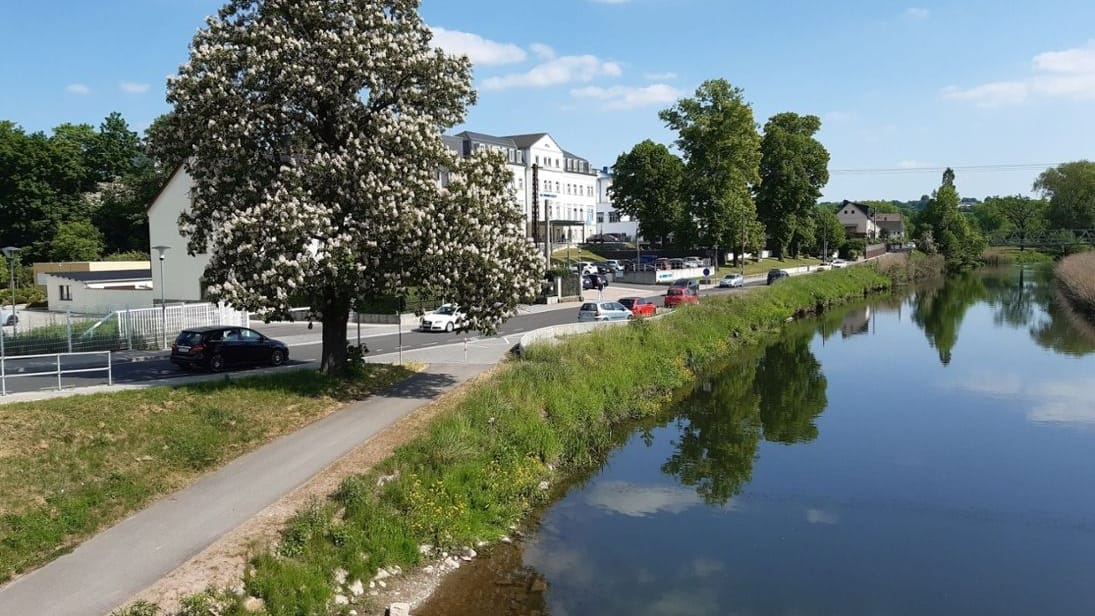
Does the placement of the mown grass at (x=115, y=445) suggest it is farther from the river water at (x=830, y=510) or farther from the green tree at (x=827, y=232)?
the green tree at (x=827, y=232)

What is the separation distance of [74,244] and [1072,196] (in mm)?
146685

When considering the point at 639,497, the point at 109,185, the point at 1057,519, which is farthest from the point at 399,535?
the point at 109,185

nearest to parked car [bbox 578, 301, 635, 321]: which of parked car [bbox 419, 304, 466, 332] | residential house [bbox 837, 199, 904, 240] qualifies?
parked car [bbox 419, 304, 466, 332]

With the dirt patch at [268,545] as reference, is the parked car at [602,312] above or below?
above

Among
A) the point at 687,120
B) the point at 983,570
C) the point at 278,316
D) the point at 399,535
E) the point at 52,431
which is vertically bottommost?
the point at 983,570

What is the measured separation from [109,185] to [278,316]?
2874 inches

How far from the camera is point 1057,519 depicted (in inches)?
728

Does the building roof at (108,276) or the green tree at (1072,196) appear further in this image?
the green tree at (1072,196)

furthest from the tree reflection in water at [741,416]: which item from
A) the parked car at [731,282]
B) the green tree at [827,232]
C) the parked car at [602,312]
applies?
the green tree at [827,232]

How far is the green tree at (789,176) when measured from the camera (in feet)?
306

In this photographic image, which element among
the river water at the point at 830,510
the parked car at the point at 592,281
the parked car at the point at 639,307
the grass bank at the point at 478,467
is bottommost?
the river water at the point at 830,510

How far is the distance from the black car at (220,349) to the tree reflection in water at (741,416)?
14126 mm

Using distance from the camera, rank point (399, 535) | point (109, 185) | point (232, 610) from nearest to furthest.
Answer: point (232, 610) → point (399, 535) → point (109, 185)

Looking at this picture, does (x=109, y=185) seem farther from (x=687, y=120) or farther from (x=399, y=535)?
(x=399, y=535)
